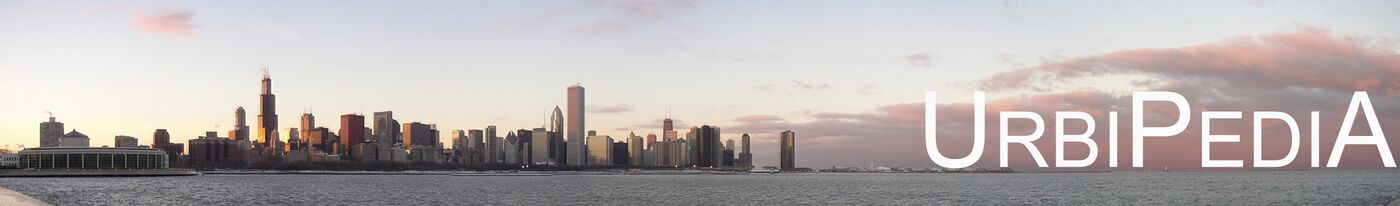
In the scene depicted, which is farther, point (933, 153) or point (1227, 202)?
point (1227, 202)

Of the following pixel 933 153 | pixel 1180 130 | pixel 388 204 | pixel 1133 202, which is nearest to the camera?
pixel 1180 130

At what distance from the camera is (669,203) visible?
4680 inches

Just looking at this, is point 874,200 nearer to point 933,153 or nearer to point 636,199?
point 636,199

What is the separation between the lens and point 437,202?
4653 inches

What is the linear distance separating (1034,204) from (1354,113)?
130ft

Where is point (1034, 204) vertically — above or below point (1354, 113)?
below

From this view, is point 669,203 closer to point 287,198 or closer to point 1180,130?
point 287,198

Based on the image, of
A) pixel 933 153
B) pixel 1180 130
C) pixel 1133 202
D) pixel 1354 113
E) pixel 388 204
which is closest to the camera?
pixel 1354 113

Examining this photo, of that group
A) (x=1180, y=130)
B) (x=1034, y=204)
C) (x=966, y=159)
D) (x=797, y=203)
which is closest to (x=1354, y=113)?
(x=1180, y=130)

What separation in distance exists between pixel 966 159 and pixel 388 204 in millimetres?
53511

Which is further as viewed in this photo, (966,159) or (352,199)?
(352,199)

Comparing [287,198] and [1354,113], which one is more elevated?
[1354,113]

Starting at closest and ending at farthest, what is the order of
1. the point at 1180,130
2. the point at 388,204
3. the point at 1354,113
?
the point at 1354,113
the point at 1180,130
the point at 388,204

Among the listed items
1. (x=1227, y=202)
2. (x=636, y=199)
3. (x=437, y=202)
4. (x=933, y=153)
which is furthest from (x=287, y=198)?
(x=1227, y=202)
